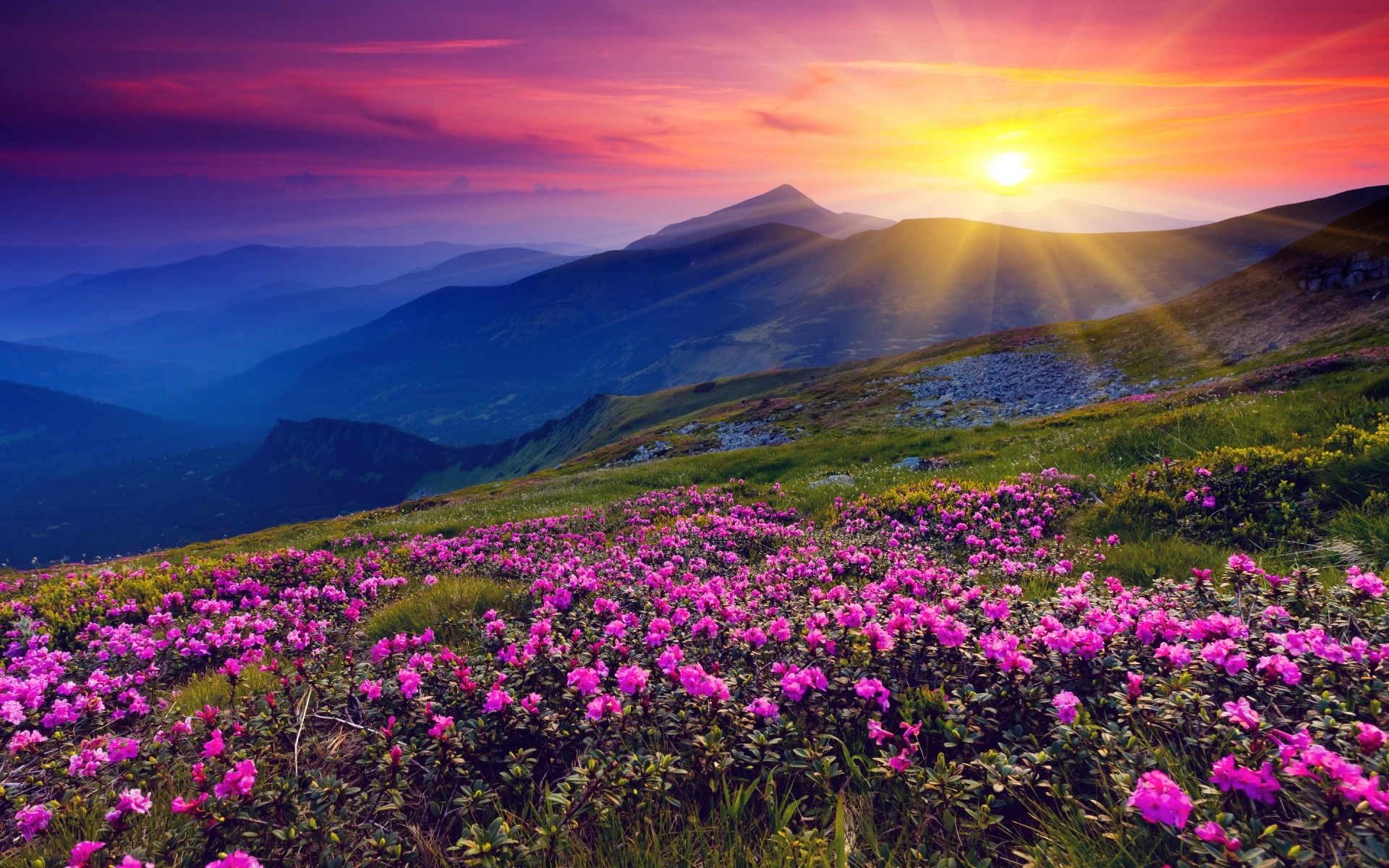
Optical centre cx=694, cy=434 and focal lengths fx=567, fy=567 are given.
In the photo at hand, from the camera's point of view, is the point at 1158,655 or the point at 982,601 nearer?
the point at 1158,655

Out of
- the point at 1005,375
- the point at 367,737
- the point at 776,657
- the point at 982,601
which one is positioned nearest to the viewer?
the point at 367,737

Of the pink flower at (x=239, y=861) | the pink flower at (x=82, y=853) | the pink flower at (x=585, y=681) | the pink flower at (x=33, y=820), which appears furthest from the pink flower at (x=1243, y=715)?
the pink flower at (x=33, y=820)

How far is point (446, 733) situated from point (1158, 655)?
183 inches

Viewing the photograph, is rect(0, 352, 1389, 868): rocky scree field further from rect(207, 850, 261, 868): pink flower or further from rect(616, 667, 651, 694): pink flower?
rect(207, 850, 261, 868): pink flower

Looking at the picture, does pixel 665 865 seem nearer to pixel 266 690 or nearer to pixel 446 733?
pixel 446 733

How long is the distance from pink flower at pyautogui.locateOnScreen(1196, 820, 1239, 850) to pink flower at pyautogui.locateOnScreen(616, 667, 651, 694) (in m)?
2.94

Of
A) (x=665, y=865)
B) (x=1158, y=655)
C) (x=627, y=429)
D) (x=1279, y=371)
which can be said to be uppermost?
(x=1158, y=655)

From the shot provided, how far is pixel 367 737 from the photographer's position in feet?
13.8

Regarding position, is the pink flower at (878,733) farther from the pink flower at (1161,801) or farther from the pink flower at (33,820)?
the pink flower at (33,820)

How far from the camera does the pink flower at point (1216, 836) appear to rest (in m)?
2.26

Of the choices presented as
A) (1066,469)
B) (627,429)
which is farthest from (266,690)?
(627,429)

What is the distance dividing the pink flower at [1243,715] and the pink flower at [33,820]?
6539 mm

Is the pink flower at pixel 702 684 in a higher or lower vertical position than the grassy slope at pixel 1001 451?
higher

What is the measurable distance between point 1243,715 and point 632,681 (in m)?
3.38
